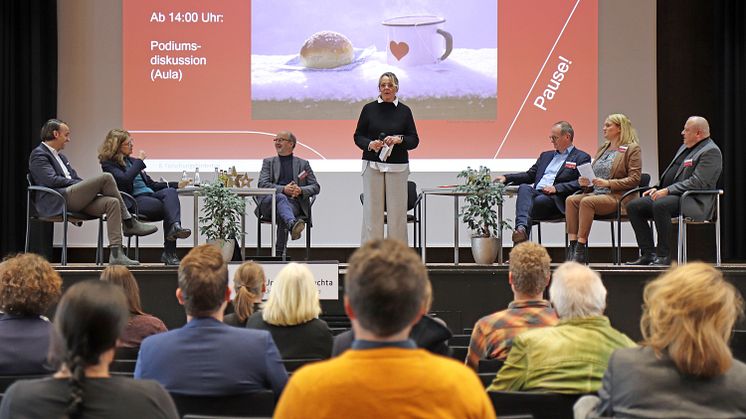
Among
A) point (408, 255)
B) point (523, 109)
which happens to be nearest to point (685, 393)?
point (408, 255)

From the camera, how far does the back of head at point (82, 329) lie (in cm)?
166

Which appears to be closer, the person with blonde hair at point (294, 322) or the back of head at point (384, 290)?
the back of head at point (384, 290)

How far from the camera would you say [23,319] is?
2.76 metres

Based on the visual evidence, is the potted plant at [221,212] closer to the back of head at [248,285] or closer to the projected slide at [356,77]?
the projected slide at [356,77]

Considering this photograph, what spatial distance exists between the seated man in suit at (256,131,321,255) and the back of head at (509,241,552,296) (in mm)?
3717

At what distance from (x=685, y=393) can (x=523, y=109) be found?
6421mm

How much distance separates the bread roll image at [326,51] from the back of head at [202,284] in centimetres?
584

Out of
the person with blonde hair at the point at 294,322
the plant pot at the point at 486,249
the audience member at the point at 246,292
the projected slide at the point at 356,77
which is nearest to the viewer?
the person with blonde hair at the point at 294,322

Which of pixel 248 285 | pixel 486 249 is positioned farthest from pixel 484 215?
pixel 248 285

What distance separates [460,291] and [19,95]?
4654 millimetres

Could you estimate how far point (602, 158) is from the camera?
6449 millimetres

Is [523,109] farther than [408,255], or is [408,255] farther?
[523,109]

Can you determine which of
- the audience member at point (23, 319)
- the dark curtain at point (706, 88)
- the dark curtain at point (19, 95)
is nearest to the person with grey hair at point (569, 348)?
the audience member at point (23, 319)

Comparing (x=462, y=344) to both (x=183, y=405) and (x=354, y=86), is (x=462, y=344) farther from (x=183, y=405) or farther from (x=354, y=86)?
(x=354, y=86)
